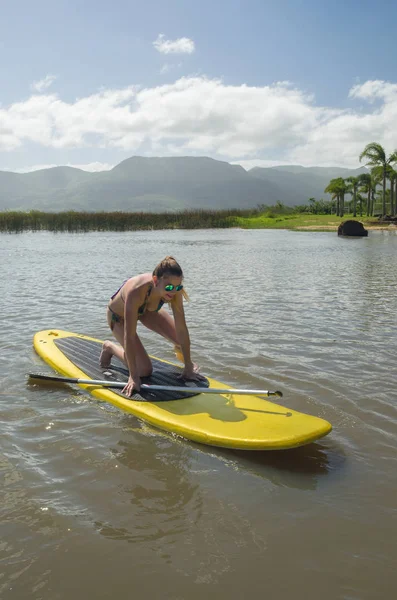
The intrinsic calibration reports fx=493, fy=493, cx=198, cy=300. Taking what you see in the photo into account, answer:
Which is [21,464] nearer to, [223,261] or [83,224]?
[223,261]

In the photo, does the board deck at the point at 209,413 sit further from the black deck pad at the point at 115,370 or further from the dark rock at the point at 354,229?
the dark rock at the point at 354,229

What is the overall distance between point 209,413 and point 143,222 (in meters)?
43.8

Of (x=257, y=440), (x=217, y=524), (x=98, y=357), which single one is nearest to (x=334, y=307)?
(x=98, y=357)

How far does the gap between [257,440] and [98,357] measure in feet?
9.19

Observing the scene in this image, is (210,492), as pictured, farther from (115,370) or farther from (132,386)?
(115,370)

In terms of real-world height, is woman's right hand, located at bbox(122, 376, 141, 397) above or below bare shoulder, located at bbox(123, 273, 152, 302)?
below

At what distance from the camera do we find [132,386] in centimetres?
484

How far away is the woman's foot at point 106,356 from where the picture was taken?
18.3ft

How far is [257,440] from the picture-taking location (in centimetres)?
377

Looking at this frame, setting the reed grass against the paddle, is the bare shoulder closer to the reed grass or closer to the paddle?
the paddle

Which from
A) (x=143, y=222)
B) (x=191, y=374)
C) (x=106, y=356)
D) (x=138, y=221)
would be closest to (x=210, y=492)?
(x=191, y=374)

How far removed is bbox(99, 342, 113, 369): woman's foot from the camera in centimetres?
557

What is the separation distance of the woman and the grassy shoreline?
38006 millimetres

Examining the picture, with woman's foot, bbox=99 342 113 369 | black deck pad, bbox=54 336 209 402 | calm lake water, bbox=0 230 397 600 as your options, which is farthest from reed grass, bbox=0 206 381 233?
woman's foot, bbox=99 342 113 369
